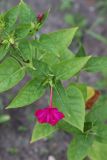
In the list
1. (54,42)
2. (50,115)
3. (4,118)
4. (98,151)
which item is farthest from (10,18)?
(4,118)

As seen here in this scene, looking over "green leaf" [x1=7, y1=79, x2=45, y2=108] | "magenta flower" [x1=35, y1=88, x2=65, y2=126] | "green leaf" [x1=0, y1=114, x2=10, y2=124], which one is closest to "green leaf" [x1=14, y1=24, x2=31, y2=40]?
"green leaf" [x1=7, y1=79, x2=45, y2=108]

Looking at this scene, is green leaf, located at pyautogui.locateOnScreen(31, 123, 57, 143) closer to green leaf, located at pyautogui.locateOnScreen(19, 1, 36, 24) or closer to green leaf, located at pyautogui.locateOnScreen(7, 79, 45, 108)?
green leaf, located at pyautogui.locateOnScreen(7, 79, 45, 108)

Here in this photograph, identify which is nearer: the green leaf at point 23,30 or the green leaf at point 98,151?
the green leaf at point 23,30

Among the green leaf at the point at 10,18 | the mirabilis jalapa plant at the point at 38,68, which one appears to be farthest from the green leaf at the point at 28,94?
the green leaf at the point at 10,18

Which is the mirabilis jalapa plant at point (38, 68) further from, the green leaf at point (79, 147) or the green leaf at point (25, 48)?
the green leaf at point (79, 147)

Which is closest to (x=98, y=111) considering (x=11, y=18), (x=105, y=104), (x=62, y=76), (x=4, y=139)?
(x=105, y=104)

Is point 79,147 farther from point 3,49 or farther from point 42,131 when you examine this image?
point 3,49
